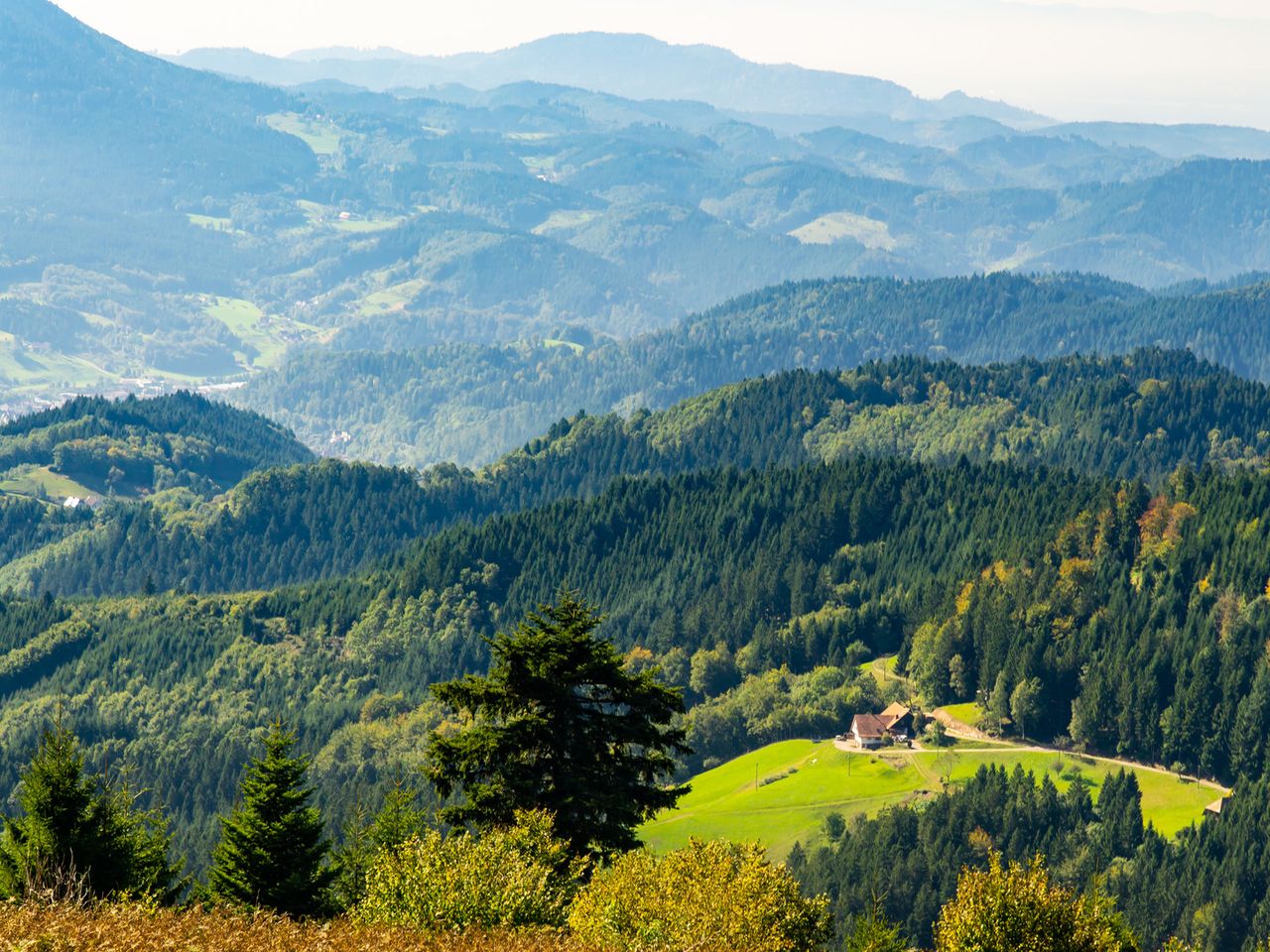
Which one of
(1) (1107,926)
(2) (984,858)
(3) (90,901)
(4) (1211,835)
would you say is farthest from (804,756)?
(3) (90,901)

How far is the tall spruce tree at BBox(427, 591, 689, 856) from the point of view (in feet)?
250

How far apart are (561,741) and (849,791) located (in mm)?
108703

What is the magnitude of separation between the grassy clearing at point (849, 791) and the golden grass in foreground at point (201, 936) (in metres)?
111

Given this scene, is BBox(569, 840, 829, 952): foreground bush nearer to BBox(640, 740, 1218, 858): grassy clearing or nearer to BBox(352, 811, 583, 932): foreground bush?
BBox(352, 811, 583, 932): foreground bush

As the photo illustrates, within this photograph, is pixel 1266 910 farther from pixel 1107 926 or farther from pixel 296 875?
pixel 296 875

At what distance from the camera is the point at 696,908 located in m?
63.8

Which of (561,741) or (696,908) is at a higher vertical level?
(561,741)

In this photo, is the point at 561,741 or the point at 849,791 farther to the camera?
the point at 849,791

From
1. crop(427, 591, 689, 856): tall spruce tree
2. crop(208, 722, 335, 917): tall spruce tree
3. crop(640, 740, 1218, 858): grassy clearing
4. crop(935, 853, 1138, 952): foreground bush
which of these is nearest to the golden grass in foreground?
crop(208, 722, 335, 917): tall spruce tree

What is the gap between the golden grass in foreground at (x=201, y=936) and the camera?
51.7 m

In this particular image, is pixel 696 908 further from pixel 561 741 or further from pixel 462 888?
pixel 561 741

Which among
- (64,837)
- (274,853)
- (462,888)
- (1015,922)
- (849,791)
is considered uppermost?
(462,888)

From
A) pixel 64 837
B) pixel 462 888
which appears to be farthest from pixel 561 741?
pixel 64 837

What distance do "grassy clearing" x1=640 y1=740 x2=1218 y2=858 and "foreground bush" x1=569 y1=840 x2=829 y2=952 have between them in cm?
10205
